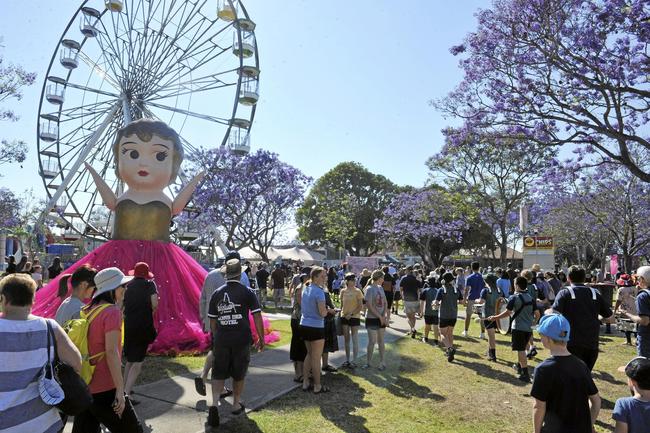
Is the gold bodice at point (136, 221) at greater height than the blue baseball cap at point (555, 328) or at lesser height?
greater

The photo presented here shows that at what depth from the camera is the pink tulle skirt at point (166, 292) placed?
8.92 m

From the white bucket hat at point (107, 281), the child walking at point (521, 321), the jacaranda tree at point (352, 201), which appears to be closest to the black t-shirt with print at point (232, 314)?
the white bucket hat at point (107, 281)

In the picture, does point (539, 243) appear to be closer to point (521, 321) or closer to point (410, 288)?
point (410, 288)

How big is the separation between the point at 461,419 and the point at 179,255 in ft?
22.7

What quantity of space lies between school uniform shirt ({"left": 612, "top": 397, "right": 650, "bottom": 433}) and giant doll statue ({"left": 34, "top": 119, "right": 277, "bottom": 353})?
25.3ft

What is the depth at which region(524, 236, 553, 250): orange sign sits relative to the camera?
60.7 feet

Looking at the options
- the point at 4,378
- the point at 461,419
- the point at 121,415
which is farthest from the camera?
the point at 461,419

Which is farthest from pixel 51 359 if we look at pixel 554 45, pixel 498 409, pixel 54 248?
pixel 54 248

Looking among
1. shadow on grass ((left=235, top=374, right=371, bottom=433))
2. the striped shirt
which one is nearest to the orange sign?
shadow on grass ((left=235, top=374, right=371, bottom=433))

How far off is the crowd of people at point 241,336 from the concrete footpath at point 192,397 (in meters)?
0.22

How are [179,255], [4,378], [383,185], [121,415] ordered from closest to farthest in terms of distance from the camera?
[4,378], [121,415], [179,255], [383,185]

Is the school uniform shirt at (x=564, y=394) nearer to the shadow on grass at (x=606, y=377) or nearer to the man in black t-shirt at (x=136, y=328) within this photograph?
the man in black t-shirt at (x=136, y=328)

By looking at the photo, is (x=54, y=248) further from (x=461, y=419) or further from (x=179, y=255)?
(x=461, y=419)

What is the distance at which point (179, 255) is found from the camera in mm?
10445
